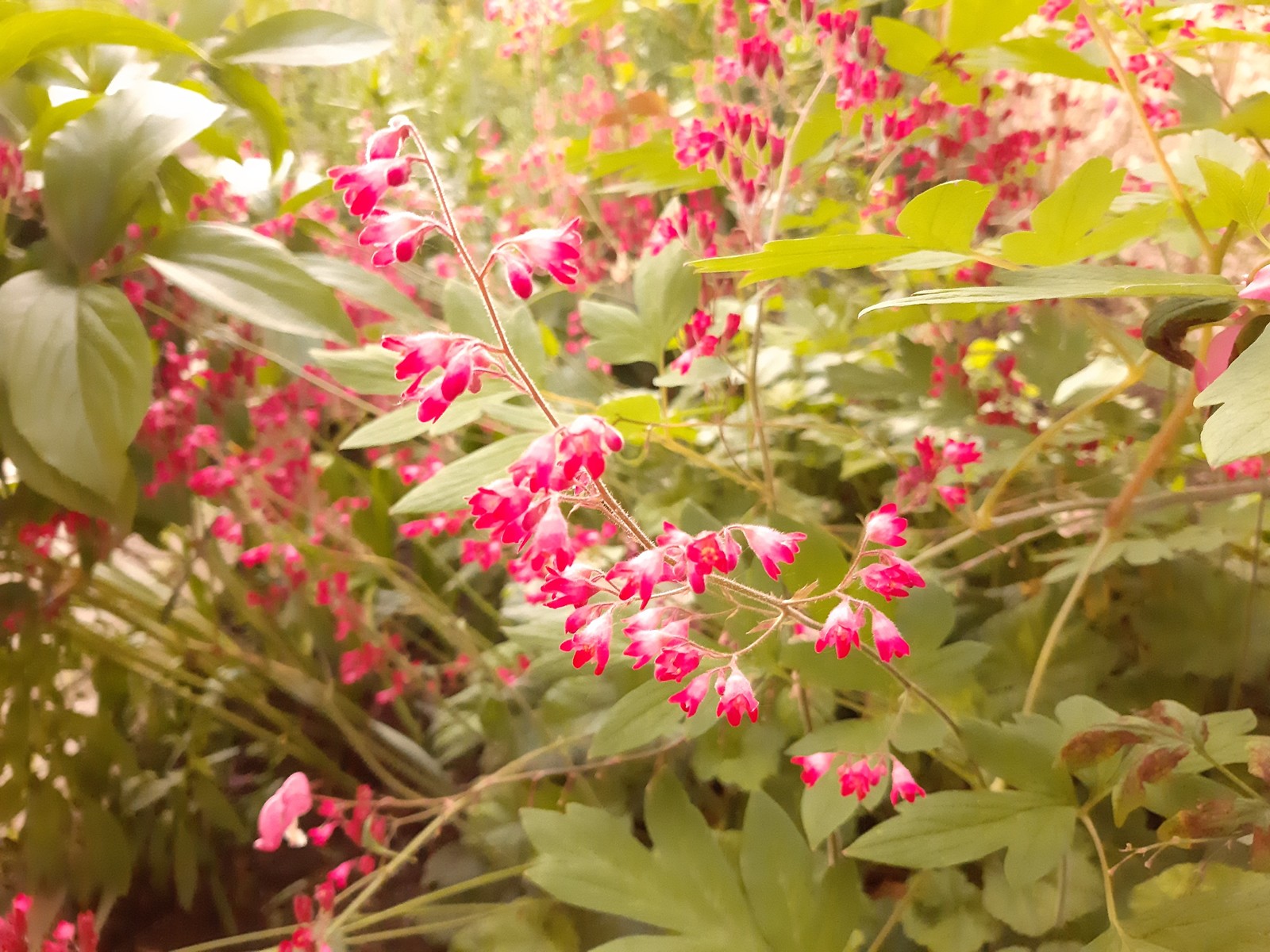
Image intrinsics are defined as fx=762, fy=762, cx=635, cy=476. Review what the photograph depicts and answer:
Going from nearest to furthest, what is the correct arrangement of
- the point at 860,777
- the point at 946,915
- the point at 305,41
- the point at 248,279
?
the point at 860,777 < the point at 946,915 < the point at 248,279 < the point at 305,41

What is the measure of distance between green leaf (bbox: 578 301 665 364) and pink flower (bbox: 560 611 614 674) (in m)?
0.32

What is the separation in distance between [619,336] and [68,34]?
528mm

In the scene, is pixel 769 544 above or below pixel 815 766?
above

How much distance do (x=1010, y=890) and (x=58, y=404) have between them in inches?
31.8

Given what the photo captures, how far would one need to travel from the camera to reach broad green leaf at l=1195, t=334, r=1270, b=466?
25 centimetres

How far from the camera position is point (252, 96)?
2.67ft

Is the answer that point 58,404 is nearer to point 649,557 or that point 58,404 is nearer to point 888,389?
point 649,557

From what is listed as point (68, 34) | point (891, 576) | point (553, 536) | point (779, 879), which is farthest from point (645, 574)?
point (68, 34)

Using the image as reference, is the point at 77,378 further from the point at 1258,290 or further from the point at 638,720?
the point at 1258,290

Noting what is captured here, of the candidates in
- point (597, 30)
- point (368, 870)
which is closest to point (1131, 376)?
point (368, 870)

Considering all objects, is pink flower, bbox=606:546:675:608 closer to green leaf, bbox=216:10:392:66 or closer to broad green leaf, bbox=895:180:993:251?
broad green leaf, bbox=895:180:993:251

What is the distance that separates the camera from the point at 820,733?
556 mm

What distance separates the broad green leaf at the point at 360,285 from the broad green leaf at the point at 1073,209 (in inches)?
24.4

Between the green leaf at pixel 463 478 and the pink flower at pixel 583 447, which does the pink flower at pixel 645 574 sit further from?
the green leaf at pixel 463 478
